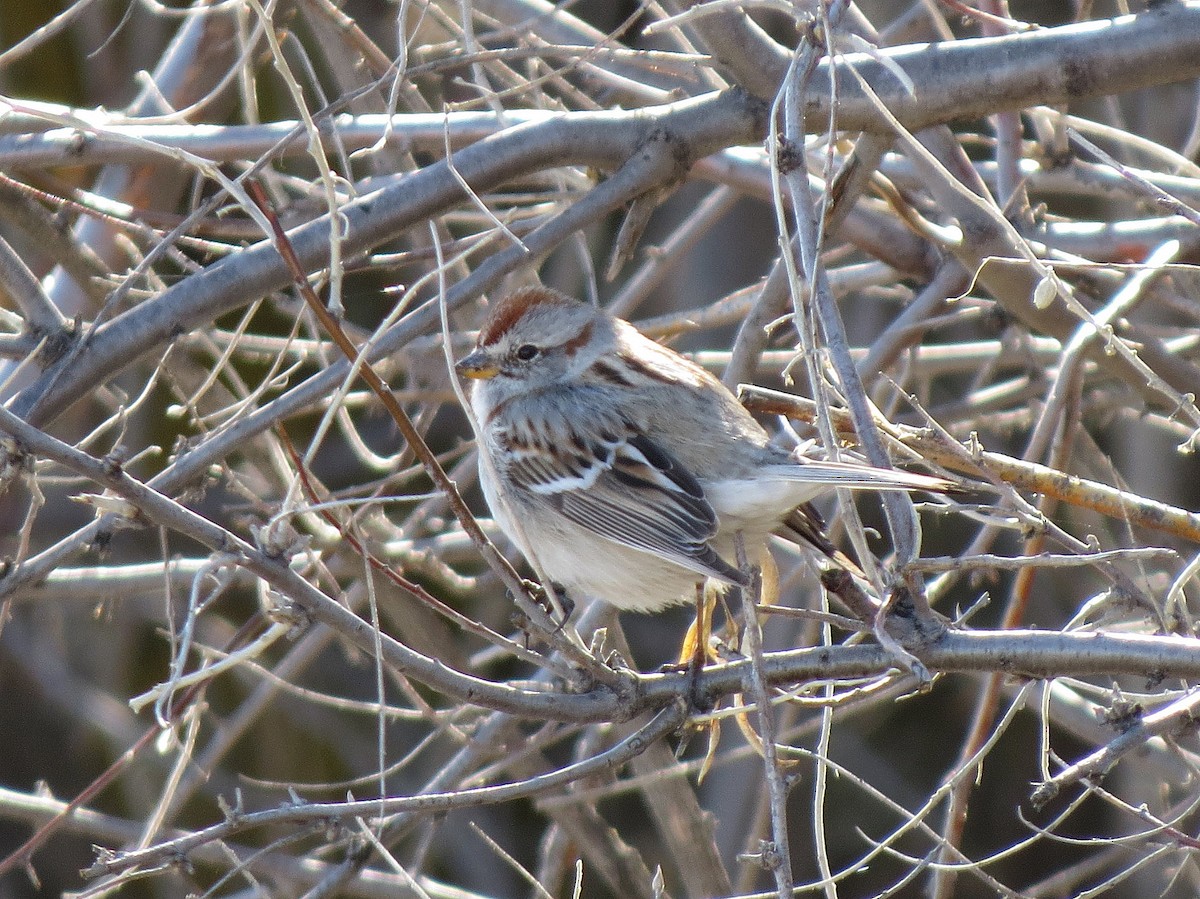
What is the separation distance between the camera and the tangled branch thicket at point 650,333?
1722 millimetres

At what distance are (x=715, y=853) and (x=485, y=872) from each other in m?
2.77

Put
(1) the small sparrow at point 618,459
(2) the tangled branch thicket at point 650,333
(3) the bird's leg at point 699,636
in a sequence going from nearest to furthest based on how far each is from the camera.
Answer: (2) the tangled branch thicket at point 650,333
(3) the bird's leg at point 699,636
(1) the small sparrow at point 618,459

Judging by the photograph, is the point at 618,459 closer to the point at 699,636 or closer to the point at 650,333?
the point at 650,333

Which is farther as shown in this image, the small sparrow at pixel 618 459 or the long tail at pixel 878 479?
the small sparrow at pixel 618 459

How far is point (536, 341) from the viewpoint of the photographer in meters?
3.16

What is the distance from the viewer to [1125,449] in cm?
515

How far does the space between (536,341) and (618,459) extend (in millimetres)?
419

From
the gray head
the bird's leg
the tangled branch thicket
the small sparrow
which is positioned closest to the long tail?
the tangled branch thicket

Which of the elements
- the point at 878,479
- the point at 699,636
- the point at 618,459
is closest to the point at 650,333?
the point at 618,459

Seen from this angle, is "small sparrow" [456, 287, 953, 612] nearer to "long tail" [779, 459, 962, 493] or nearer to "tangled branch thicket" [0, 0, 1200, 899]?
"tangled branch thicket" [0, 0, 1200, 899]

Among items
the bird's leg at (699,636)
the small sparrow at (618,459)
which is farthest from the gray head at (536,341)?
the bird's leg at (699,636)

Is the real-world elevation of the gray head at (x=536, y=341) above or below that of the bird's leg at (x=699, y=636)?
above

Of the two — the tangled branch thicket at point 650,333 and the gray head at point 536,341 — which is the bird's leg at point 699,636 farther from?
the gray head at point 536,341

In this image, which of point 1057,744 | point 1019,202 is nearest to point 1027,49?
point 1019,202
